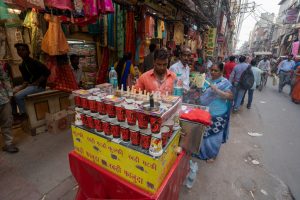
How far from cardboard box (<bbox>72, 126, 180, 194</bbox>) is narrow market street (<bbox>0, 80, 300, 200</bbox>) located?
1.37 meters

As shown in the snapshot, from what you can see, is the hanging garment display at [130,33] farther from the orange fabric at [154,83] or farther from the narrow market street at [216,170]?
the narrow market street at [216,170]

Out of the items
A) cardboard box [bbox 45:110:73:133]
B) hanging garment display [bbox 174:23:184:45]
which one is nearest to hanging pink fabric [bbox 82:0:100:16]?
cardboard box [bbox 45:110:73:133]

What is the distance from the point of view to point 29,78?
3867mm

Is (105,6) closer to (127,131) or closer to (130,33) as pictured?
(130,33)

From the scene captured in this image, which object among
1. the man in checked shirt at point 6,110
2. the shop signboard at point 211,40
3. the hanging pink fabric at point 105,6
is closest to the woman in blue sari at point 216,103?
the hanging pink fabric at point 105,6

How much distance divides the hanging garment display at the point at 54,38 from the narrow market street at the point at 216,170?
1.96m

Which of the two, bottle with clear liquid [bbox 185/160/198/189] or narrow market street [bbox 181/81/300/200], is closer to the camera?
bottle with clear liquid [bbox 185/160/198/189]

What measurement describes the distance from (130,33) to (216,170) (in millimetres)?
3739

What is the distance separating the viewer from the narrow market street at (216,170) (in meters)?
2.51

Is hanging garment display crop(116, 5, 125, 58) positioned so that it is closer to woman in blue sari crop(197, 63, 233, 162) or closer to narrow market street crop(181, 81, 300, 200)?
woman in blue sari crop(197, 63, 233, 162)

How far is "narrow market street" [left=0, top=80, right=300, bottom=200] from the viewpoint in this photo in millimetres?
2510

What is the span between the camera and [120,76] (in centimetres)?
463

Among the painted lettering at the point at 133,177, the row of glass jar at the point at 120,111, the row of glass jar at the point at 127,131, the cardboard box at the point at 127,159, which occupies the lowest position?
the painted lettering at the point at 133,177

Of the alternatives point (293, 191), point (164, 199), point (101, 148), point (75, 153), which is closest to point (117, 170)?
point (101, 148)
